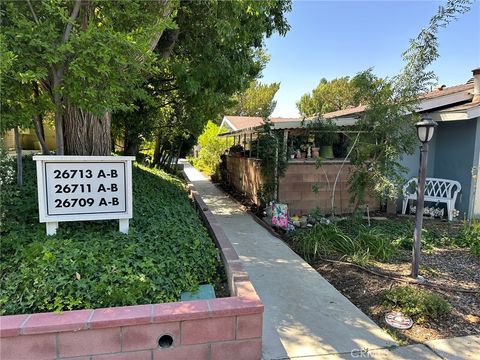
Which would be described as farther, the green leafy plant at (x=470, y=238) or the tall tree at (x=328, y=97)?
the tall tree at (x=328, y=97)

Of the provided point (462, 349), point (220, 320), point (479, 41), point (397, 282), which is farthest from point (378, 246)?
point (479, 41)

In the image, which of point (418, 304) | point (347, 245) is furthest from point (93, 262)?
point (347, 245)

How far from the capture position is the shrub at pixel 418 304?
3133 millimetres

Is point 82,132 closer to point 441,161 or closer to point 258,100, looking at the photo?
point 441,161

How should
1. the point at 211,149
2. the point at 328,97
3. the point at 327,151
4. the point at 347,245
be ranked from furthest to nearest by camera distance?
the point at 328,97 < the point at 211,149 < the point at 327,151 < the point at 347,245

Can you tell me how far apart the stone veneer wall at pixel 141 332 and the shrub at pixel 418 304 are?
1.80 meters

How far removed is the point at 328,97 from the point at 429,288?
91.6 ft

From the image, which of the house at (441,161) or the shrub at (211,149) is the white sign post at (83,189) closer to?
the house at (441,161)

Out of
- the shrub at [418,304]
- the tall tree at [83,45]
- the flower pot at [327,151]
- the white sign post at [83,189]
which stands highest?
the tall tree at [83,45]

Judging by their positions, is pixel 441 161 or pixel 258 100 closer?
pixel 441 161

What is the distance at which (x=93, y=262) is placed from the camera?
2625mm

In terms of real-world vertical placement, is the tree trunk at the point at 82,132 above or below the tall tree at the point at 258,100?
below

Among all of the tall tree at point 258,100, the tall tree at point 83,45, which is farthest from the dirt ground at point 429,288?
the tall tree at point 258,100

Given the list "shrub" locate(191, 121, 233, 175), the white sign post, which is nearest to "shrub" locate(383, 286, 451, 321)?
the white sign post
